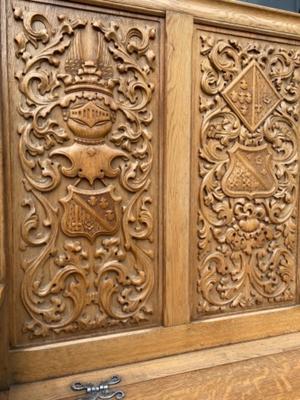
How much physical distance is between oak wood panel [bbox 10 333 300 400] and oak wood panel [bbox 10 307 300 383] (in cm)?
1

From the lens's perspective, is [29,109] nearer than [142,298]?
Yes

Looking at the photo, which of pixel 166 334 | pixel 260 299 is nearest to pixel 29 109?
pixel 166 334

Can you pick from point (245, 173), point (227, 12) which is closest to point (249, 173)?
point (245, 173)

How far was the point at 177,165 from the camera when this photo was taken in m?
0.93

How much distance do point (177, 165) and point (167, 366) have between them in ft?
1.70

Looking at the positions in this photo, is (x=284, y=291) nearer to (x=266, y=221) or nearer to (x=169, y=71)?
(x=266, y=221)

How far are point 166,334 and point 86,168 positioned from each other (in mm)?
481

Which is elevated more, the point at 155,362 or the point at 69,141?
the point at 69,141

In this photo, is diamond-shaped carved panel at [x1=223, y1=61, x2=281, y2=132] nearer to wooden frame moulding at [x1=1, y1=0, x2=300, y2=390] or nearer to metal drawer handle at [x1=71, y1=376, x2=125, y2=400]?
wooden frame moulding at [x1=1, y1=0, x2=300, y2=390]

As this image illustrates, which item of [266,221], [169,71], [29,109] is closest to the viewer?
[29,109]

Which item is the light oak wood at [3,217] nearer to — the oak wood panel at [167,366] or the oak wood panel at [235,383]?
the oak wood panel at [167,366]

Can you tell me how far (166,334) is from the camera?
932 millimetres

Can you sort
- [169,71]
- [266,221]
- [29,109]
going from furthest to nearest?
[266,221], [169,71], [29,109]

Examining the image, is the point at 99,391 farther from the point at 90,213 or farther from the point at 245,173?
the point at 245,173
